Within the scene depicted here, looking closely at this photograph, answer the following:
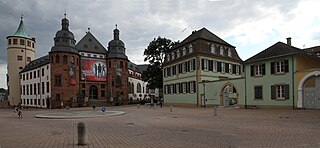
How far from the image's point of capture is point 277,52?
2702 centimetres

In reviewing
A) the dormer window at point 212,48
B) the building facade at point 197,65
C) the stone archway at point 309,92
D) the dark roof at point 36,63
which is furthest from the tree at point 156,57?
the stone archway at point 309,92

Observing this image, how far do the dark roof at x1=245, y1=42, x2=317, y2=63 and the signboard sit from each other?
128 feet

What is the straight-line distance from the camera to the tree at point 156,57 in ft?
174

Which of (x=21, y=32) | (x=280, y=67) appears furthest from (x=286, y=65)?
(x=21, y=32)

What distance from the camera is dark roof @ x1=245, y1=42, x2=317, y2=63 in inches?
Result: 1018

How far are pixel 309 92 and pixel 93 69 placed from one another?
4628 centimetres

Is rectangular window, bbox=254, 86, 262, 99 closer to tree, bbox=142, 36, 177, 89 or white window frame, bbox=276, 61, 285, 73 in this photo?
white window frame, bbox=276, 61, 285, 73

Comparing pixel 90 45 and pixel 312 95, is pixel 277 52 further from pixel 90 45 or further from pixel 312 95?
pixel 90 45

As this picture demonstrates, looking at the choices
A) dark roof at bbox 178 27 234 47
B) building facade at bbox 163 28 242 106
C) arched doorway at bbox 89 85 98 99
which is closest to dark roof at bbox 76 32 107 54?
arched doorway at bbox 89 85 98 99

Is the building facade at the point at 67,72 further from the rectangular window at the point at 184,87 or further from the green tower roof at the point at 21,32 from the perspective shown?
the rectangular window at the point at 184,87

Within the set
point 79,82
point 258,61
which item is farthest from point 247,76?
point 79,82

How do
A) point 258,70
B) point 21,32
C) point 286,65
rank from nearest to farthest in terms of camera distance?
1. point 286,65
2. point 258,70
3. point 21,32

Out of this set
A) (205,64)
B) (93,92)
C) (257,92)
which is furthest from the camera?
(93,92)

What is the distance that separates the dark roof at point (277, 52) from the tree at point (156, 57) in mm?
25386
